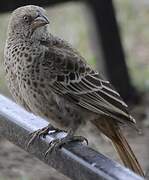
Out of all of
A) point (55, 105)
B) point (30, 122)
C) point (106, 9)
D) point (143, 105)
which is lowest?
point (143, 105)

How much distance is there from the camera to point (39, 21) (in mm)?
4727

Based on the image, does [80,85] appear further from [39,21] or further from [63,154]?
[63,154]

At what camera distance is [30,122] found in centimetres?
375

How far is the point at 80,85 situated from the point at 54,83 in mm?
277

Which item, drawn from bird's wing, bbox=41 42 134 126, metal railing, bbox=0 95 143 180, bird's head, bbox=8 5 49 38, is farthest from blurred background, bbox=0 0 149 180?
metal railing, bbox=0 95 143 180

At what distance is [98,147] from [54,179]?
0.81 meters

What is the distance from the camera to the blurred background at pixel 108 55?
6.72 meters

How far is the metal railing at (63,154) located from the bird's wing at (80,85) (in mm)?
592

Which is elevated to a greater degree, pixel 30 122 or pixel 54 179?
pixel 30 122

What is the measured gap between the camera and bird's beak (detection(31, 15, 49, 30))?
468 cm

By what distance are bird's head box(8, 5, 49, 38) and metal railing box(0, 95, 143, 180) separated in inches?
30.6

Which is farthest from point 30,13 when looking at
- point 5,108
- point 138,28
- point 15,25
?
point 138,28

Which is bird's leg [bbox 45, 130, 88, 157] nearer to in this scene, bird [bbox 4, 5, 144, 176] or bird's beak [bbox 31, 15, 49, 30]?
bird [bbox 4, 5, 144, 176]

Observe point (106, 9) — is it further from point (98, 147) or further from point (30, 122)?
point (30, 122)
